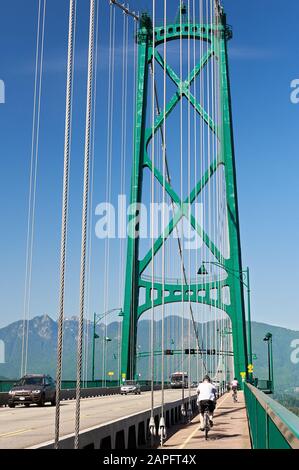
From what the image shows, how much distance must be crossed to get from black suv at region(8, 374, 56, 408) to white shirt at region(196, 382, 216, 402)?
40.8 ft

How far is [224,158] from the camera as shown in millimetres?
54156

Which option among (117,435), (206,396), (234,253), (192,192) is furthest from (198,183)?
(117,435)

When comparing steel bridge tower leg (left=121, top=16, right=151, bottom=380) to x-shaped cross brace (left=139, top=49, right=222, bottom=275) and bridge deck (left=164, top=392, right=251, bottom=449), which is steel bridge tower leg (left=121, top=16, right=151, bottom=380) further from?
bridge deck (left=164, top=392, right=251, bottom=449)

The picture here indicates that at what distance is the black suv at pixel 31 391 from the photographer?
27.0 m

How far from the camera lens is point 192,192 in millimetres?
52312

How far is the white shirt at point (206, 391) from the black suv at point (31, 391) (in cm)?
1243

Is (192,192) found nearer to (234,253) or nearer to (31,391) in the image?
(234,253)

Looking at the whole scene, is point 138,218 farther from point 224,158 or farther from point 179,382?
point 179,382

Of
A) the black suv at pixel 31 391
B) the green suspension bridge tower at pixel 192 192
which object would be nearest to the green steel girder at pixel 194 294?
the green suspension bridge tower at pixel 192 192

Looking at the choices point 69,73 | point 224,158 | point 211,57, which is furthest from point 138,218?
point 69,73

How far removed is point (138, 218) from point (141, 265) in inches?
142

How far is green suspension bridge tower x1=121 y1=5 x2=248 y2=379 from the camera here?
52.3 metres

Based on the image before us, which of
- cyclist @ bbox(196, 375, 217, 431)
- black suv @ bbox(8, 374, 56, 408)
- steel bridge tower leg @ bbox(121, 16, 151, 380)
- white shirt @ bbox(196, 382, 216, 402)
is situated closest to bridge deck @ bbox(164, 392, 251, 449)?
cyclist @ bbox(196, 375, 217, 431)
